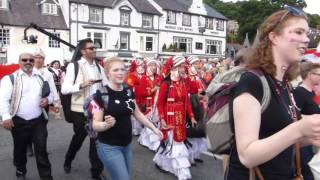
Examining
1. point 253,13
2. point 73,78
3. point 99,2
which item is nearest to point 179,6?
point 99,2

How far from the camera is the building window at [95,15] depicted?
44688 millimetres

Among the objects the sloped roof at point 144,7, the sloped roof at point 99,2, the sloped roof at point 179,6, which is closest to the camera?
the sloped roof at point 99,2

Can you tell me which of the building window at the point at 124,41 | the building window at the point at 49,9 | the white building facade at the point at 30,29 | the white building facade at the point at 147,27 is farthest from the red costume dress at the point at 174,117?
the building window at the point at 124,41

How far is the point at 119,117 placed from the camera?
14.8ft

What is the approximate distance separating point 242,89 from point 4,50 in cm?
3958

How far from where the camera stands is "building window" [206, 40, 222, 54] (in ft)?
192

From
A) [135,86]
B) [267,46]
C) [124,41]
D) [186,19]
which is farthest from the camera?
[186,19]

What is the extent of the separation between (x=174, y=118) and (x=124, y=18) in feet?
140

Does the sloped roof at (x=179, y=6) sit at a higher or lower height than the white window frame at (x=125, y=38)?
higher

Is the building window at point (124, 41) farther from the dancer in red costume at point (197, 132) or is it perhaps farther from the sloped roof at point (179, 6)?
the dancer in red costume at point (197, 132)

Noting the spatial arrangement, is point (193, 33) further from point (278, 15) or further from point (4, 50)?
point (278, 15)

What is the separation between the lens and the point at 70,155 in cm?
659

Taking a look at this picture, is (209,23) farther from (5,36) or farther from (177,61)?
(177,61)

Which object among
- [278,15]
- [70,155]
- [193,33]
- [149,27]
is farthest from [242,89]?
[193,33]
